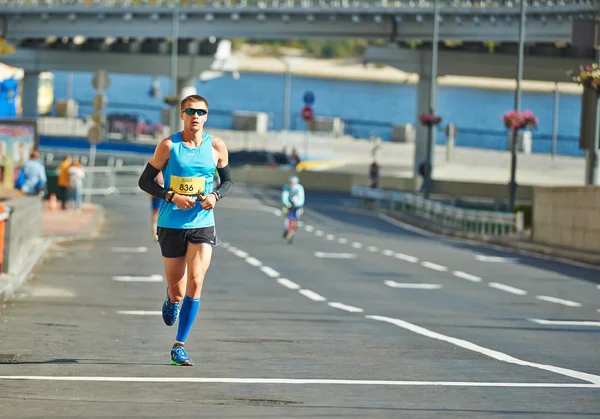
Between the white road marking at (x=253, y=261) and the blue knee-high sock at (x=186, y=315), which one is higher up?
the blue knee-high sock at (x=186, y=315)

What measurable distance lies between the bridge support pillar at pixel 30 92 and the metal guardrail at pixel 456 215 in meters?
43.2

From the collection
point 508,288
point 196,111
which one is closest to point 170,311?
point 196,111

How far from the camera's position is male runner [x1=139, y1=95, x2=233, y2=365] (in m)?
11.0

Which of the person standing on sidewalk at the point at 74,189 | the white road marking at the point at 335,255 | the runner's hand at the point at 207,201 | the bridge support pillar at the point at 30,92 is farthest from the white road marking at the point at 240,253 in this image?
the bridge support pillar at the point at 30,92

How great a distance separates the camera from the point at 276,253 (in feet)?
103

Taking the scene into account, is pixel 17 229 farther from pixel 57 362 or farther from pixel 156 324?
pixel 57 362

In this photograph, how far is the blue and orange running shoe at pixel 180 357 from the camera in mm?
10969

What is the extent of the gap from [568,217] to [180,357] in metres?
23.4

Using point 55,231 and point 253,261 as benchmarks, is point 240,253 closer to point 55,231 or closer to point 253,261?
point 253,261

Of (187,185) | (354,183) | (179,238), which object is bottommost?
(354,183)

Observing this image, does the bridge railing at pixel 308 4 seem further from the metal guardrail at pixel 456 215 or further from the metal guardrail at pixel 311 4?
the metal guardrail at pixel 456 215

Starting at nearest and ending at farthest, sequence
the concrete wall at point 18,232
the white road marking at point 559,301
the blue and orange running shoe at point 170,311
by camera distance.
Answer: the blue and orange running shoe at point 170,311 → the white road marking at point 559,301 → the concrete wall at point 18,232

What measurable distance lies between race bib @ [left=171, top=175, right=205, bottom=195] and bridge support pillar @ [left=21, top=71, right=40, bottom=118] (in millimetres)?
85393

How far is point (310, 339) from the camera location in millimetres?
13922
